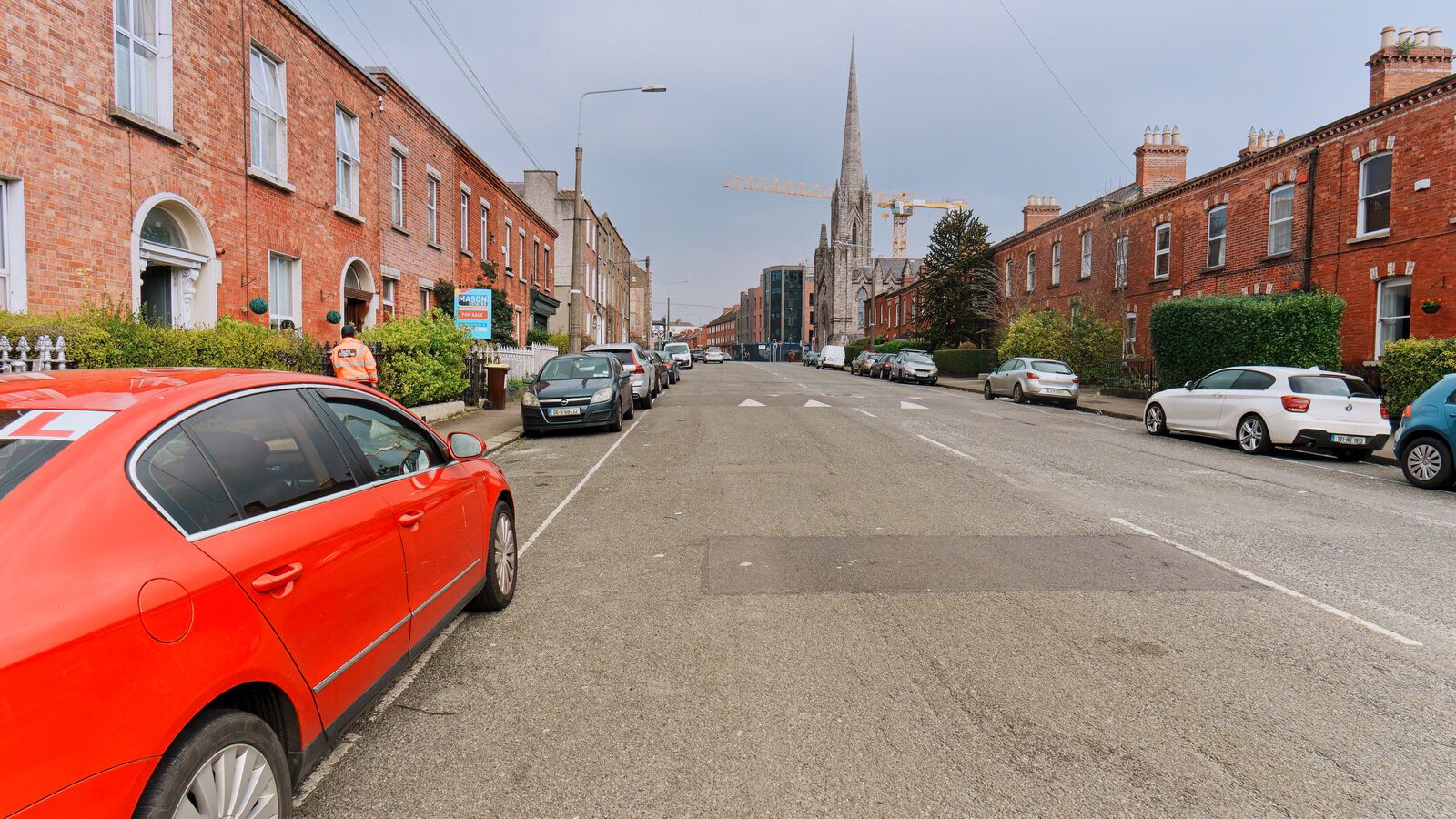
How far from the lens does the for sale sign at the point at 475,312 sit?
1747cm

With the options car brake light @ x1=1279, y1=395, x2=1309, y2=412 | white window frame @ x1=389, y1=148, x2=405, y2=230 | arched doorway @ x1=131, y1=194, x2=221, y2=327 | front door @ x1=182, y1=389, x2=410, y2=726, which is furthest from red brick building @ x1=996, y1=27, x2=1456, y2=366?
arched doorway @ x1=131, y1=194, x2=221, y2=327

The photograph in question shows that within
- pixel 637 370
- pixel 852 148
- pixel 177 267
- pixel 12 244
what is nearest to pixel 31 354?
pixel 12 244

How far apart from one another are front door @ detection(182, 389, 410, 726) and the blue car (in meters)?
11.5

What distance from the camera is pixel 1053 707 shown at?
11.7 ft

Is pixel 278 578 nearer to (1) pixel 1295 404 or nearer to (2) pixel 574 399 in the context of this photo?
(2) pixel 574 399

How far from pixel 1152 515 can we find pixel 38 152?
12.4 metres

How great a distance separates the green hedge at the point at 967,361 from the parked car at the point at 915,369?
7.84 ft

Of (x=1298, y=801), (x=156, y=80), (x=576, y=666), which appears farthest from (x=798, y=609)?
(x=156, y=80)

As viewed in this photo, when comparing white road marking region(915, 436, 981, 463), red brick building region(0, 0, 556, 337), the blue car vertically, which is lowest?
white road marking region(915, 436, 981, 463)

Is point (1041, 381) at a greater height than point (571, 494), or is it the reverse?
point (1041, 381)

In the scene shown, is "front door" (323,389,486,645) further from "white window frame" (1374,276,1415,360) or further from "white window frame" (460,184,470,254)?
"white window frame" (1374,276,1415,360)

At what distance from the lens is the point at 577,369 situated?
609 inches

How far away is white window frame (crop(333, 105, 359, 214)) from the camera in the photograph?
1580 cm

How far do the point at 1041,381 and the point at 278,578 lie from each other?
2245 cm
